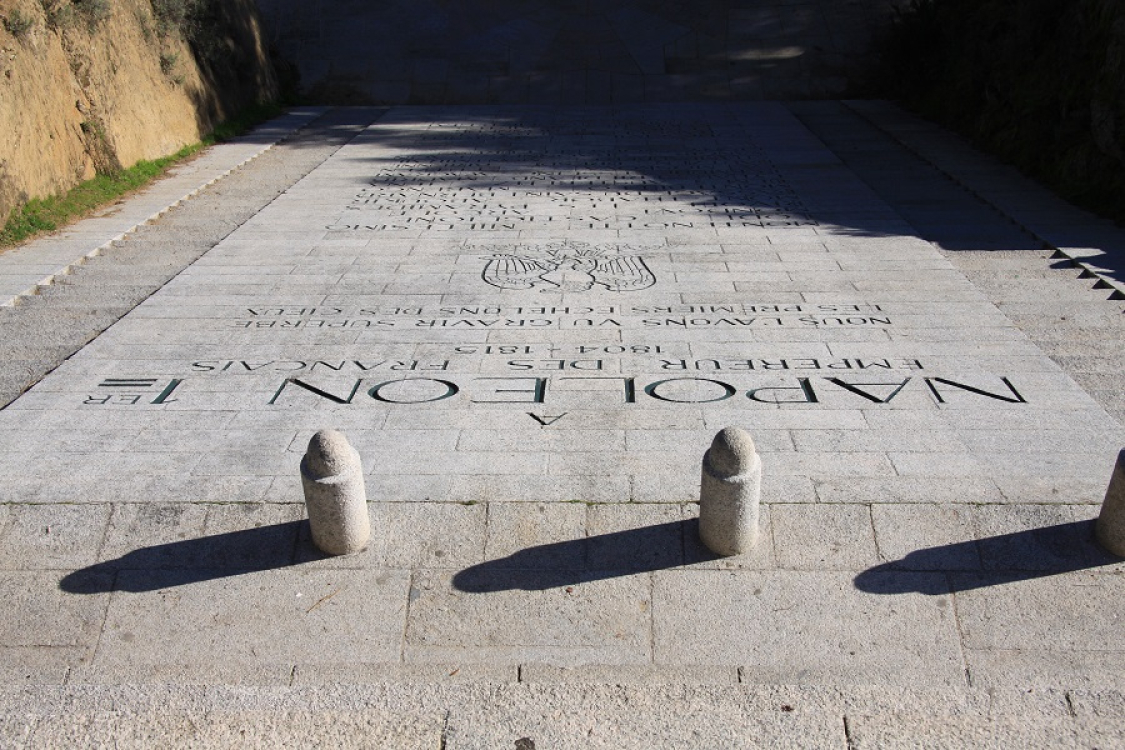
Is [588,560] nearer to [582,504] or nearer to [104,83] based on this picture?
[582,504]

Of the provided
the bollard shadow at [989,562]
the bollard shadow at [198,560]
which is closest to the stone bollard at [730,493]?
the bollard shadow at [989,562]

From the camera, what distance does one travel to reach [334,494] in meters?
4.56

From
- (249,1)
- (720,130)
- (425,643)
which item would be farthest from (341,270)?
(249,1)

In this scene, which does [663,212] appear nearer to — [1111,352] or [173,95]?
[1111,352]

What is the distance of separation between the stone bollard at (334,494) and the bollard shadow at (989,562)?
245 cm

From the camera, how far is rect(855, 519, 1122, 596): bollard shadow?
4.54 m

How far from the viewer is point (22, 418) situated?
6.18 meters

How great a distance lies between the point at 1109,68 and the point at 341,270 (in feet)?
33.2

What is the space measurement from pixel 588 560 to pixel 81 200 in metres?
10.1

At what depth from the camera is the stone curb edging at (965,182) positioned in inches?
355

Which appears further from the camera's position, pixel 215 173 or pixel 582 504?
pixel 215 173

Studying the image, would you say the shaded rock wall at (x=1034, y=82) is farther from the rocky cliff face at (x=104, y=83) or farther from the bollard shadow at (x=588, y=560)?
the rocky cliff face at (x=104, y=83)

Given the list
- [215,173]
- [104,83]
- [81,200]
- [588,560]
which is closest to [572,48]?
[215,173]

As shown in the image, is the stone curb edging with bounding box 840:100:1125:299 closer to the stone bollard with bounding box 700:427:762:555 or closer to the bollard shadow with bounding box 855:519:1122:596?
the bollard shadow with bounding box 855:519:1122:596
